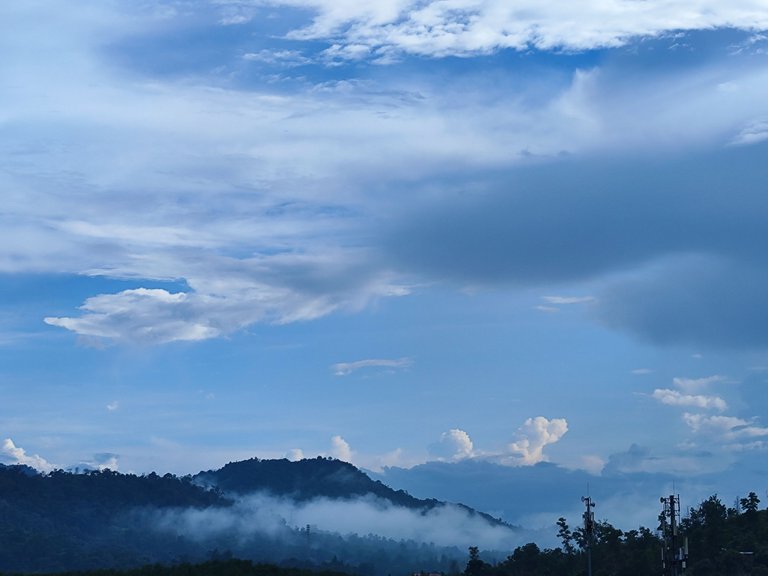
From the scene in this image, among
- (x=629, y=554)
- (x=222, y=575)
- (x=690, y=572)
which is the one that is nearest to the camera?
(x=222, y=575)

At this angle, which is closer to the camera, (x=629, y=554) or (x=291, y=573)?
(x=291, y=573)

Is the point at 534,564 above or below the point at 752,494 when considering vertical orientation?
below

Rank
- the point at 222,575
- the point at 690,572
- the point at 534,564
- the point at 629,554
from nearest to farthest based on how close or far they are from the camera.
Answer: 1. the point at 222,575
2. the point at 690,572
3. the point at 629,554
4. the point at 534,564

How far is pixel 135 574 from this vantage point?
124125 millimetres

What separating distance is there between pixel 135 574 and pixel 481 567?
53.9m

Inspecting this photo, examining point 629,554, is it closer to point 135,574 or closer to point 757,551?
point 757,551

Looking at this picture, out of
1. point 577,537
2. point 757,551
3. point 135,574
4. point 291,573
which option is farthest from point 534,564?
point 135,574

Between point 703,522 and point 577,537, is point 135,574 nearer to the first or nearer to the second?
point 577,537

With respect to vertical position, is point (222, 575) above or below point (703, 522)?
below

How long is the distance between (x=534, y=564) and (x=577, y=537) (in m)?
10.1

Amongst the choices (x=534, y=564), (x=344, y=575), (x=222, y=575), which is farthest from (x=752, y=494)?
(x=222, y=575)

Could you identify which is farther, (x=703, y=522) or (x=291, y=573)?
(x=703, y=522)

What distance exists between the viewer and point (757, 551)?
438ft

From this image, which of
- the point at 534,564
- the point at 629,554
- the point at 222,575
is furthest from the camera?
the point at 534,564
